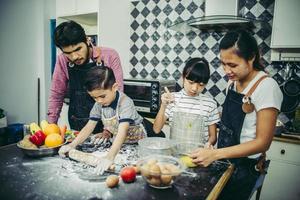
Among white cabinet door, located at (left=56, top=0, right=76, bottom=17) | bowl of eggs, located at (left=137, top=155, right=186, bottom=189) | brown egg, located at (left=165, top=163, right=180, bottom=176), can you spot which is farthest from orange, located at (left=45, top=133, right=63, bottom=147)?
white cabinet door, located at (left=56, top=0, right=76, bottom=17)

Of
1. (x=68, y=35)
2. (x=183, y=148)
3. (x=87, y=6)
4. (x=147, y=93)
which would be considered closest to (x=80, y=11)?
(x=87, y=6)

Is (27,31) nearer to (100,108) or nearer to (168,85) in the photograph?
(168,85)

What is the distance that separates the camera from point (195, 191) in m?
0.97

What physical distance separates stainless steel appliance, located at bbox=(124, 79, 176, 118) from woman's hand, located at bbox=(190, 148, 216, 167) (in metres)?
1.57

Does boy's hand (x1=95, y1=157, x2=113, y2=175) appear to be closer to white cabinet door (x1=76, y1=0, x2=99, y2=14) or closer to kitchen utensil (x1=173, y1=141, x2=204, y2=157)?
kitchen utensil (x1=173, y1=141, x2=204, y2=157)

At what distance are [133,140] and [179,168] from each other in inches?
23.0

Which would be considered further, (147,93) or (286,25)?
(147,93)

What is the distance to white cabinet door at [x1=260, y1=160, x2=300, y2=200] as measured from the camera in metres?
2.19

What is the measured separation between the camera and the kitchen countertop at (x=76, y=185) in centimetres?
92

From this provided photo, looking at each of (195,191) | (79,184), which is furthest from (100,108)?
(195,191)

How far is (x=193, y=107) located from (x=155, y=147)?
2.20 ft

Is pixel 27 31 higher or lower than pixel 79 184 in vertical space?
higher

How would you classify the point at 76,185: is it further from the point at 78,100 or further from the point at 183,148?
the point at 78,100

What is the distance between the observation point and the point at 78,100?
6.57 ft
